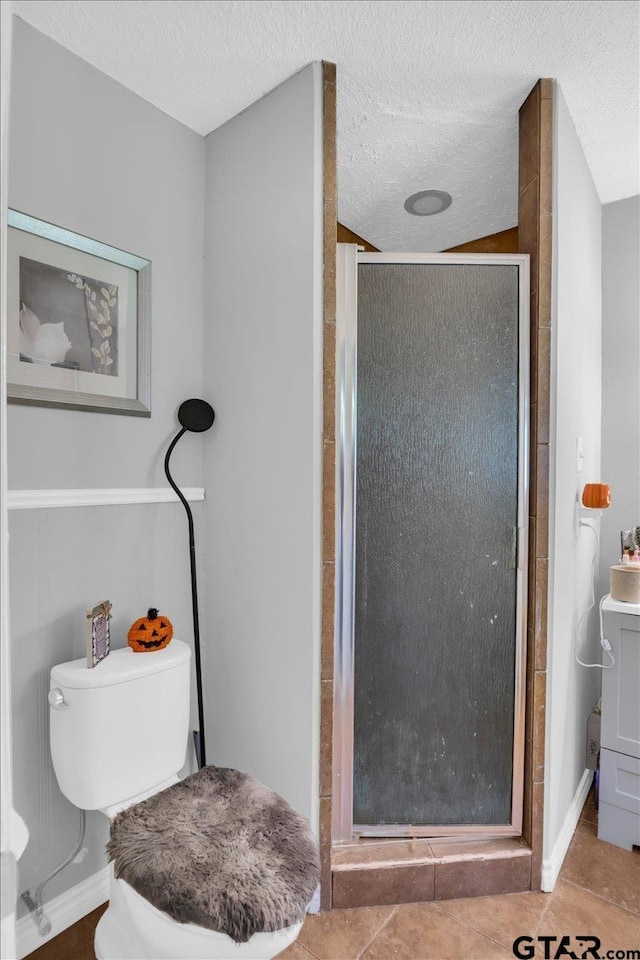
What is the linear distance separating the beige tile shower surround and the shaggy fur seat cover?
0.33 meters

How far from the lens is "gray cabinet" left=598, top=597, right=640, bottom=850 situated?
71.2 inches

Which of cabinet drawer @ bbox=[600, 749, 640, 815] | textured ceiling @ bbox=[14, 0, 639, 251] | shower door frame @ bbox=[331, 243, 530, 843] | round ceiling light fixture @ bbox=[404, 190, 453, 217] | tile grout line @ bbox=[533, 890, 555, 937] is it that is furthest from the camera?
round ceiling light fixture @ bbox=[404, 190, 453, 217]

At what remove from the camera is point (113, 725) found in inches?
53.7

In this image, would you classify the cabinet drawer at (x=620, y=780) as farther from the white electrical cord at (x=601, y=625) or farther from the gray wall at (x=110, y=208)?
the gray wall at (x=110, y=208)

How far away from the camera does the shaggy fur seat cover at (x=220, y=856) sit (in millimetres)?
1003

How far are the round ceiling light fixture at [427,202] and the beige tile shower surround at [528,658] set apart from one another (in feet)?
1.80

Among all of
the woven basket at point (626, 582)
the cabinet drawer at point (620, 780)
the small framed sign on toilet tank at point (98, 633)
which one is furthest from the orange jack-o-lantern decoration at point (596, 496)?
the small framed sign on toilet tank at point (98, 633)

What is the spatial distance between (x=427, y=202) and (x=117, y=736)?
7.43 ft

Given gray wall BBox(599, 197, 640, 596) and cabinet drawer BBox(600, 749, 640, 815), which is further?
gray wall BBox(599, 197, 640, 596)

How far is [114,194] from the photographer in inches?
62.1

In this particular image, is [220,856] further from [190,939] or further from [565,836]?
[565,836]

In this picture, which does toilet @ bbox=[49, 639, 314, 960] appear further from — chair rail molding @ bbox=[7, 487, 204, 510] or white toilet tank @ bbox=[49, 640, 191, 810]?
chair rail molding @ bbox=[7, 487, 204, 510]

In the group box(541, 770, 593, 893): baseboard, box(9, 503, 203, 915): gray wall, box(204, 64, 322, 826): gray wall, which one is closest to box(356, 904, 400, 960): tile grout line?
box(204, 64, 322, 826): gray wall

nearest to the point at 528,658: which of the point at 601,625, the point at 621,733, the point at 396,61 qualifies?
the point at 601,625
